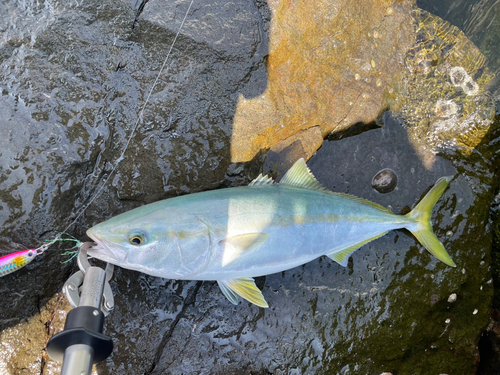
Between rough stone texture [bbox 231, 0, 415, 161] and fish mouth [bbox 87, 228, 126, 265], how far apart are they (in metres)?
1.21

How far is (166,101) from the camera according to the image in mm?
2736

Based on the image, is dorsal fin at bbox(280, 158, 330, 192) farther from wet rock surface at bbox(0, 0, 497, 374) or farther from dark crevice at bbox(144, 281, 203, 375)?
dark crevice at bbox(144, 281, 203, 375)

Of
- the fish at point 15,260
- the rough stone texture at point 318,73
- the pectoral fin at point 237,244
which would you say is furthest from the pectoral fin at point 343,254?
the fish at point 15,260

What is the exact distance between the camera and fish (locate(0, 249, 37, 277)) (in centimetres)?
232

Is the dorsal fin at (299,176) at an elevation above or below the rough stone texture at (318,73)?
below

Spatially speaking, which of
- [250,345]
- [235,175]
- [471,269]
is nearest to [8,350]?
[250,345]

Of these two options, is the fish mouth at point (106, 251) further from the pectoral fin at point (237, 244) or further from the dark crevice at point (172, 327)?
the dark crevice at point (172, 327)

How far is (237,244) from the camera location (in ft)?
7.59

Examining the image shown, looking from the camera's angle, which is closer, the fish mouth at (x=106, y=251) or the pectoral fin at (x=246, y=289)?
the fish mouth at (x=106, y=251)

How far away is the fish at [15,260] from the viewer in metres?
2.32

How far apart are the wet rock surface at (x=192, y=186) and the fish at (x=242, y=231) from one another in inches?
15.0

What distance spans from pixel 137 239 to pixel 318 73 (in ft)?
6.86

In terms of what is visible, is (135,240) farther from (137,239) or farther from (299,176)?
(299,176)

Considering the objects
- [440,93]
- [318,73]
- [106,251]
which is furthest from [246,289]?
[440,93]
